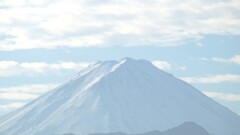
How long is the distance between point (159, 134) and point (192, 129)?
10.8 m

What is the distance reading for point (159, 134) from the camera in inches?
7682

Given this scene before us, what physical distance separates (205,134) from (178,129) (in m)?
9.76

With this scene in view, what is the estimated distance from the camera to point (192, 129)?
19712 centimetres

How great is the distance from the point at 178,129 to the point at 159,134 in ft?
25.8

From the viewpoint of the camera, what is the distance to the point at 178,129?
655ft

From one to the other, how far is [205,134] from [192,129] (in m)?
5.04

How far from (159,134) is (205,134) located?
14218mm

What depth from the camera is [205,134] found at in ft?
636
